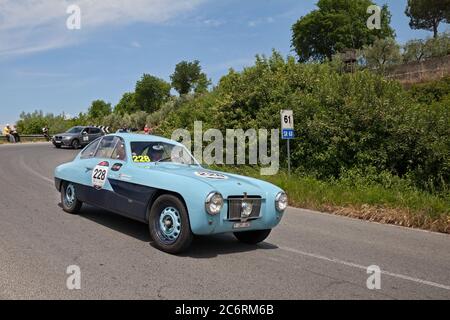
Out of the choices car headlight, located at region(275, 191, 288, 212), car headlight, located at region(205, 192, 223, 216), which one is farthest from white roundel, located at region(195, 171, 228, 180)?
car headlight, located at region(275, 191, 288, 212)

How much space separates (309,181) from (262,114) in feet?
18.5

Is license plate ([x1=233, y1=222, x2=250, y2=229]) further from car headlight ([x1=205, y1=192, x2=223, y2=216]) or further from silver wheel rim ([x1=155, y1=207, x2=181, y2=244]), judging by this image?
silver wheel rim ([x1=155, y1=207, x2=181, y2=244])

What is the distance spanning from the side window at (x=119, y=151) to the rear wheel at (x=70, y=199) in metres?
1.36

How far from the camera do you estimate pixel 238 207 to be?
6234mm

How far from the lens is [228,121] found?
19953 millimetres

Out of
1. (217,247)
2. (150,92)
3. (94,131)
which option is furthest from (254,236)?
(150,92)

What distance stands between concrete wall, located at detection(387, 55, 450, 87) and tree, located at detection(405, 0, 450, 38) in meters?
32.3

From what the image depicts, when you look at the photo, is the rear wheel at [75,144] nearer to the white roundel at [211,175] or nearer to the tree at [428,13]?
the white roundel at [211,175]

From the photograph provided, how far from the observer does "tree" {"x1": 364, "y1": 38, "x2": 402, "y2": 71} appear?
45625mm

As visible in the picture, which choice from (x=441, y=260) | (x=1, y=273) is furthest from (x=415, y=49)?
(x=1, y=273)

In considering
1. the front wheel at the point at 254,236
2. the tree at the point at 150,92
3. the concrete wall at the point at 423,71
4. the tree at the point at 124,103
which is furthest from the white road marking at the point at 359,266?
the tree at the point at 124,103

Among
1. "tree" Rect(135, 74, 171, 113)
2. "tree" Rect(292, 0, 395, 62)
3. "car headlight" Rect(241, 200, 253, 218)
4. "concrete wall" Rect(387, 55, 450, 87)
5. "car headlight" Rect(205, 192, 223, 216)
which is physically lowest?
"car headlight" Rect(241, 200, 253, 218)

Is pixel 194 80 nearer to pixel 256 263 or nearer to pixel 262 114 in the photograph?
pixel 262 114

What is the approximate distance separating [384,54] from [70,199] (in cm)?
4311
